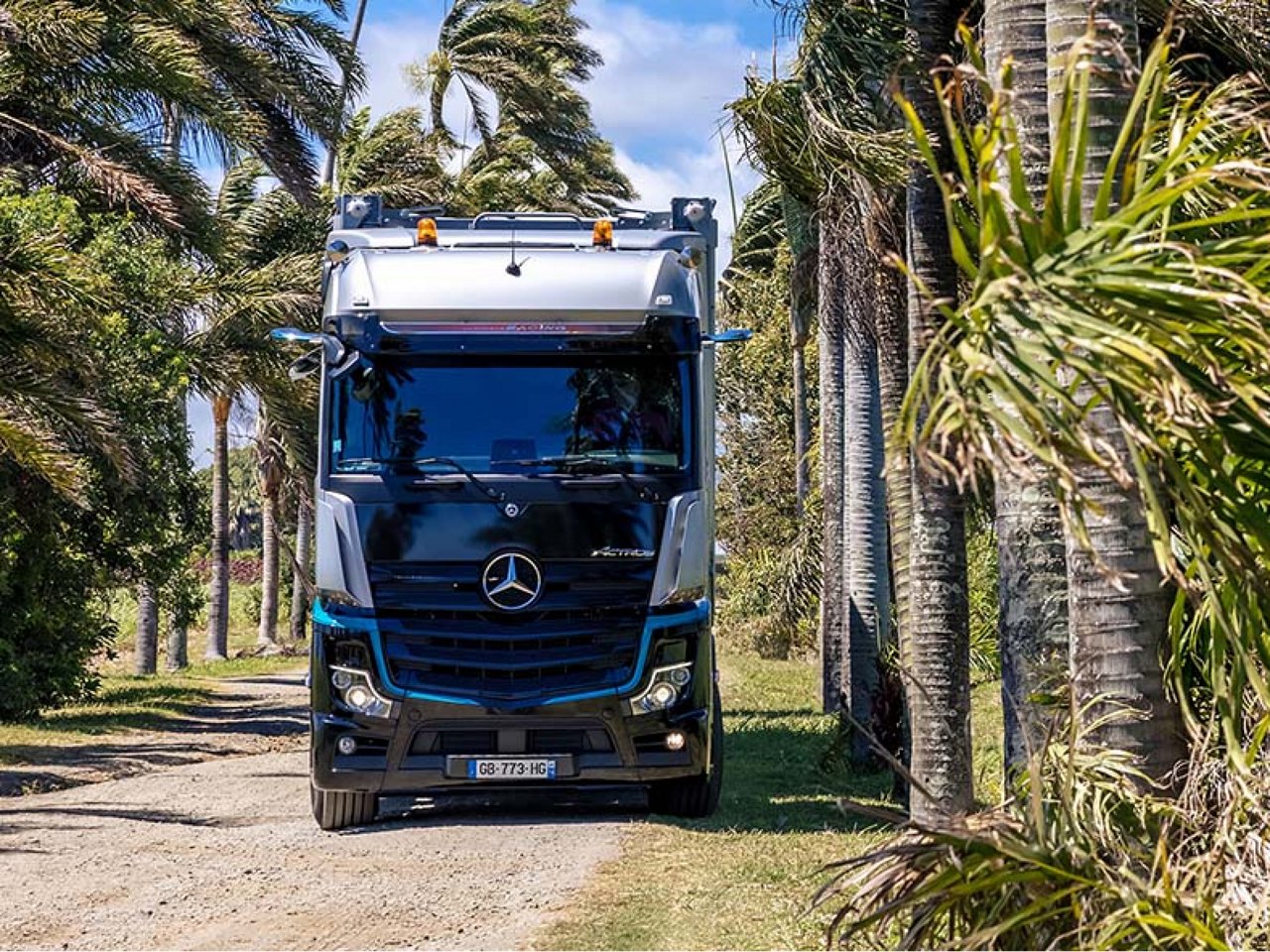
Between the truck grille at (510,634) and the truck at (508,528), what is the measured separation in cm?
1

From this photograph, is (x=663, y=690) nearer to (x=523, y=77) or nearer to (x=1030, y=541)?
(x=1030, y=541)

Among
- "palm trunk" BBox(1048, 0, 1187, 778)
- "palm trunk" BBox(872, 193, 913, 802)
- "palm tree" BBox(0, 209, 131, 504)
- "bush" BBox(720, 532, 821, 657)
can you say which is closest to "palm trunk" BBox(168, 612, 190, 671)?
"bush" BBox(720, 532, 821, 657)

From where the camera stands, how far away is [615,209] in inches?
527

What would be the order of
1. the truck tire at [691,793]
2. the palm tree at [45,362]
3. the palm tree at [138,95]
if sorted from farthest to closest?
the palm tree at [138,95] < the palm tree at [45,362] < the truck tire at [691,793]

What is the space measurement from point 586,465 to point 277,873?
3170 millimetres

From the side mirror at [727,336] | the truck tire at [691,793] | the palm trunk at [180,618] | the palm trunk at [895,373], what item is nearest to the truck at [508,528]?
the side mirror at [727,336]

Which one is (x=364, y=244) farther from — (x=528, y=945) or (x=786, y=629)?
(x=786, y=629)

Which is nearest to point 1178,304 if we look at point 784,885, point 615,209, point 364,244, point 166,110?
point 784,885

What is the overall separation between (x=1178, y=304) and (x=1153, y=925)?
5.67ft

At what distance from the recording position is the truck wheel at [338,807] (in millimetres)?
11359

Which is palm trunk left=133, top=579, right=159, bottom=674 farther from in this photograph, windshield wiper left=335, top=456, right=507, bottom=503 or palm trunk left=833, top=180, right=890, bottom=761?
windshield wiper left=335, top=456, right=507, bottom=503

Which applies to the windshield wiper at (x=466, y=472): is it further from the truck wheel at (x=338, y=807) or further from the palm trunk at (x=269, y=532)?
the palm trunk at (x=269, y=532)

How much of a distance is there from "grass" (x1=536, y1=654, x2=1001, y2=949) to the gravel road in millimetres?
267

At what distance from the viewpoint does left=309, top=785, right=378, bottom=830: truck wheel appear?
11359 millimetres
